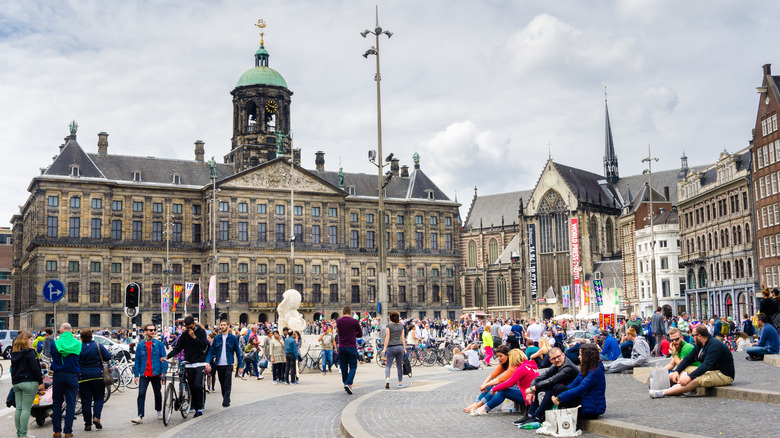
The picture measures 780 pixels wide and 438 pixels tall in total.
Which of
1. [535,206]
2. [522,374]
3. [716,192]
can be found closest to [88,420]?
[522,374]

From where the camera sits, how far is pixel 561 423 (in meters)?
10.9

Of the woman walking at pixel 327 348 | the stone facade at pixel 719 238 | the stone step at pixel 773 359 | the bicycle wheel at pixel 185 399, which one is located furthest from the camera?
the stone facade at pixel 719 238

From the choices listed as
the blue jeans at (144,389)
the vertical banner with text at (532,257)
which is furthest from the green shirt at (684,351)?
the vertical banner with text at (532,257)

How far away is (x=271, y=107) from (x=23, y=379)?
7613 cm

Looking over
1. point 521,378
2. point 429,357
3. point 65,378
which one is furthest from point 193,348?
point 429,357

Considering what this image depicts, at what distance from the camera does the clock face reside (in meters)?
87.0

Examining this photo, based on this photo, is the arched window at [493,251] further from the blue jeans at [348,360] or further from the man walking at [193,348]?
the man walking at [193,348]

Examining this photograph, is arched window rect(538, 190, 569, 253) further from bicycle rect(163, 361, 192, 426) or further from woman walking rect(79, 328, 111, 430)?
woman walking rect(79, 328, 111, 430)

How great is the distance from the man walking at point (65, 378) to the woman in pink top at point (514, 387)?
653 cm

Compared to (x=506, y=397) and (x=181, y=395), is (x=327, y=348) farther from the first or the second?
(x=506, y=397)

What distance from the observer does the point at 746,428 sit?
10.2 metres

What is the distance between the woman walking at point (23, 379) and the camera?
1281 centimetres

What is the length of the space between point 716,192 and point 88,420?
199 ft

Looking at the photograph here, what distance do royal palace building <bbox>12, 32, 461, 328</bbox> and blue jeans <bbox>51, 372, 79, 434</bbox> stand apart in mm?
58251
